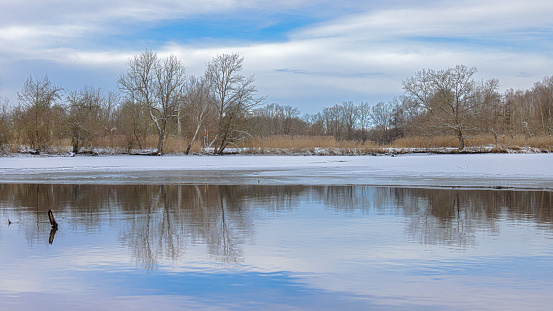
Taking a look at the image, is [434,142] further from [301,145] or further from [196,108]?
[196,108]

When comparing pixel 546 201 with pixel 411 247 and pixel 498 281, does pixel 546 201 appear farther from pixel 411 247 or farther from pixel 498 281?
pixel 498 281

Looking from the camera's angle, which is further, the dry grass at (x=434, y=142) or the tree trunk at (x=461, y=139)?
the dry grass at (x=434, y=142)

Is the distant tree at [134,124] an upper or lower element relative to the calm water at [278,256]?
upper

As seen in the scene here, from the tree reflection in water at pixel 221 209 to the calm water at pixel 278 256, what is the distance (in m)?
0.05

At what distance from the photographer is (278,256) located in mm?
6223

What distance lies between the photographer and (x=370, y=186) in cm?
1600

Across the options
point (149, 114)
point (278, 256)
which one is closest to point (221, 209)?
point (278, 256)

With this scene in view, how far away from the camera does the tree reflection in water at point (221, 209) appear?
7.23m

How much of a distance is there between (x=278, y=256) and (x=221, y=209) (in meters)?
4.41

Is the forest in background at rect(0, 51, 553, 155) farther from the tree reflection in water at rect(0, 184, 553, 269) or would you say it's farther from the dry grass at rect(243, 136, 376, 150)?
the tree reflection in water at rect(0, 184, 553, 269)

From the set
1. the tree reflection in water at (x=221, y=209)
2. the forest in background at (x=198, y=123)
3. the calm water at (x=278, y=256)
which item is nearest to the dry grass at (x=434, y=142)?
the forest in background at (x=198, y=123)

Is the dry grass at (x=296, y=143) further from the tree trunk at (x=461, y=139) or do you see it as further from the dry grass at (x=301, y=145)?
the tree trunk at (x=461, y=139)

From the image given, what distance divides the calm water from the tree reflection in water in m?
0.05

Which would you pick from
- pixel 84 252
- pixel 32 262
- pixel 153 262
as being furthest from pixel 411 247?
pixel 32 262
